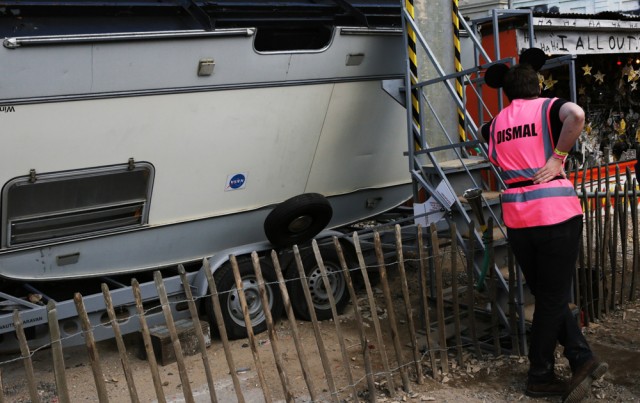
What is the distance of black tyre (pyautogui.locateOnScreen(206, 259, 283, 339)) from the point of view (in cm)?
628

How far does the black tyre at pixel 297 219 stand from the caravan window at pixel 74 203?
1.07 metres

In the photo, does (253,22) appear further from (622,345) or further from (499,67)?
(622,345)

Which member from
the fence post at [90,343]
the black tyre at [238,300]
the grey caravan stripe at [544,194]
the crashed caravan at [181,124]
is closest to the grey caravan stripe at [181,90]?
the crashed caravan at [181,124]

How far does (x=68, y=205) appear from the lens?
570cm

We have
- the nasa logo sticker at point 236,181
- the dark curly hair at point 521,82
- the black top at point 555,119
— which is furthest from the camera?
the nasa logo sticker at point 236,181

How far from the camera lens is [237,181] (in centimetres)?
644

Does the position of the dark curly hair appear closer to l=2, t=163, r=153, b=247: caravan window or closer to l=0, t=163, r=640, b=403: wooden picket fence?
l=0, t=163, r=640, b=403: wooden picket fence

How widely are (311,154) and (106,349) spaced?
2.48 meters

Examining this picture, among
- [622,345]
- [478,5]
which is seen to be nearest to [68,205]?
[622,345]

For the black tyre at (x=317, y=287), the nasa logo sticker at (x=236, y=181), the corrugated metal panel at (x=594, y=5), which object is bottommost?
the black tyre at (x=317, y=287)

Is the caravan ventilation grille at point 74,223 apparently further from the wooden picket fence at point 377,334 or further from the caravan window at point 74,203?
the wooden picket fence at point 377,334

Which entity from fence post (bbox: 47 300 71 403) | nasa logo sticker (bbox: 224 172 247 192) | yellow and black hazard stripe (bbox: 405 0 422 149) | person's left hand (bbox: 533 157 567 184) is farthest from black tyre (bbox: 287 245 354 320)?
fence post (bbox: 47 300 71 403)

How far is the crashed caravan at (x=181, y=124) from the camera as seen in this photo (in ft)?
17.6

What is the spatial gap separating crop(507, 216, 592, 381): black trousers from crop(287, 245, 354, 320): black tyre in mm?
2211
